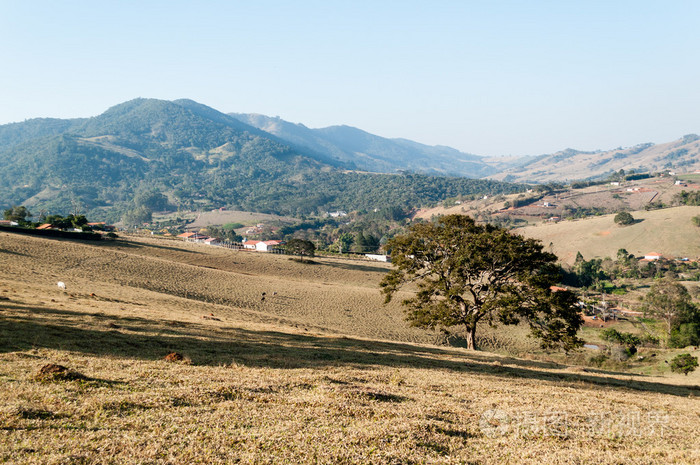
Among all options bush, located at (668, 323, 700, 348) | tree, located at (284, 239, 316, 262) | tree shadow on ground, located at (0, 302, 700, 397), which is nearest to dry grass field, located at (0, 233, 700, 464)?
tree shadow on ground, located at (0, 302, 700, 397)

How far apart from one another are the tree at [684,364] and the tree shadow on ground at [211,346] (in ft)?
51.8

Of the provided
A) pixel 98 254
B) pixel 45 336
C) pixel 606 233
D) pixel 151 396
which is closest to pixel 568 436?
pixel 151 396

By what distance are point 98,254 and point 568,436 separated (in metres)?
64.8

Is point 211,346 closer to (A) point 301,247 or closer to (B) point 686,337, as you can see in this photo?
(B) point 686,337

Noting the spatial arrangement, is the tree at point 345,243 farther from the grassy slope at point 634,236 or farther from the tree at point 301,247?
the grassy slope at point 634,236

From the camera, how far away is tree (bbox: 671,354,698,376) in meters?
33.7

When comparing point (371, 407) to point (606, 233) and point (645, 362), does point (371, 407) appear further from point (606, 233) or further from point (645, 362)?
point (606, 233)

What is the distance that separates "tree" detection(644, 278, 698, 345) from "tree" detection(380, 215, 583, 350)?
3922 cm

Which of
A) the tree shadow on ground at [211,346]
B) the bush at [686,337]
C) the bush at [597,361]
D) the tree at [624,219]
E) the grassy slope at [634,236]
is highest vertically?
the tree at [624,219]

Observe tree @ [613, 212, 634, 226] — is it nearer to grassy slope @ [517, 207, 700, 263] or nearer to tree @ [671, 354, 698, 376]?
grassy slope @ [517, 207, 700, 263]

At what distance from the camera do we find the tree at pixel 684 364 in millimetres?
33688

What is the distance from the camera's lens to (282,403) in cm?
1062

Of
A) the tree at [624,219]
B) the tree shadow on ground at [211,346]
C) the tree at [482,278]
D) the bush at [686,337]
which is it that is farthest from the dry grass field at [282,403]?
the tree at [624,219]

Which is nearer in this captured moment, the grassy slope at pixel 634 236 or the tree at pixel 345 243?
the grassy slope at pixel 634 236
